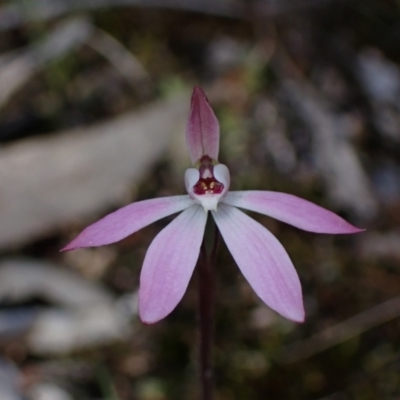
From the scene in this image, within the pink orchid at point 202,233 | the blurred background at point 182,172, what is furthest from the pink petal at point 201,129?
the blurred background at point 182,172

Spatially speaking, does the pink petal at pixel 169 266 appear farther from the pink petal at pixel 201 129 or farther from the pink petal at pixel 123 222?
the pink petal at pixel 201 129

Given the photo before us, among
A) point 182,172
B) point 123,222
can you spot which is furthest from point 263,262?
point 182,172

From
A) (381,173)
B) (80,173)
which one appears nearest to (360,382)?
(381,173)

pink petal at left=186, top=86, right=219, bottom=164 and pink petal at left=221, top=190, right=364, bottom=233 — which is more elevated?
pink petal at left=186, top=86, right=219, bottom=164

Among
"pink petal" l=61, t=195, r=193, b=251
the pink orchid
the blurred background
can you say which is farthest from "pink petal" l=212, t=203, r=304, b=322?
the blurred background

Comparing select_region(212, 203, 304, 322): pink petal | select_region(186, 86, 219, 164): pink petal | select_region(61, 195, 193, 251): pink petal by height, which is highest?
select_region(186, 86, 219, 164): pink petal

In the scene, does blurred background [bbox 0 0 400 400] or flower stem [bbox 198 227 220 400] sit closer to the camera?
flower stem [bbox 198 227 220 400]

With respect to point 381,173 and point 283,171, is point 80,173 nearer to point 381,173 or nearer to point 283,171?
point 283,171

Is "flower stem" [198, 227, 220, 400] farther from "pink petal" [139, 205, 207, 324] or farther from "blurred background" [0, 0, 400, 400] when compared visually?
"blurred background" [0, 0, 400, 400]

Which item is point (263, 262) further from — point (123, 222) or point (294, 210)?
point (123, 222)
